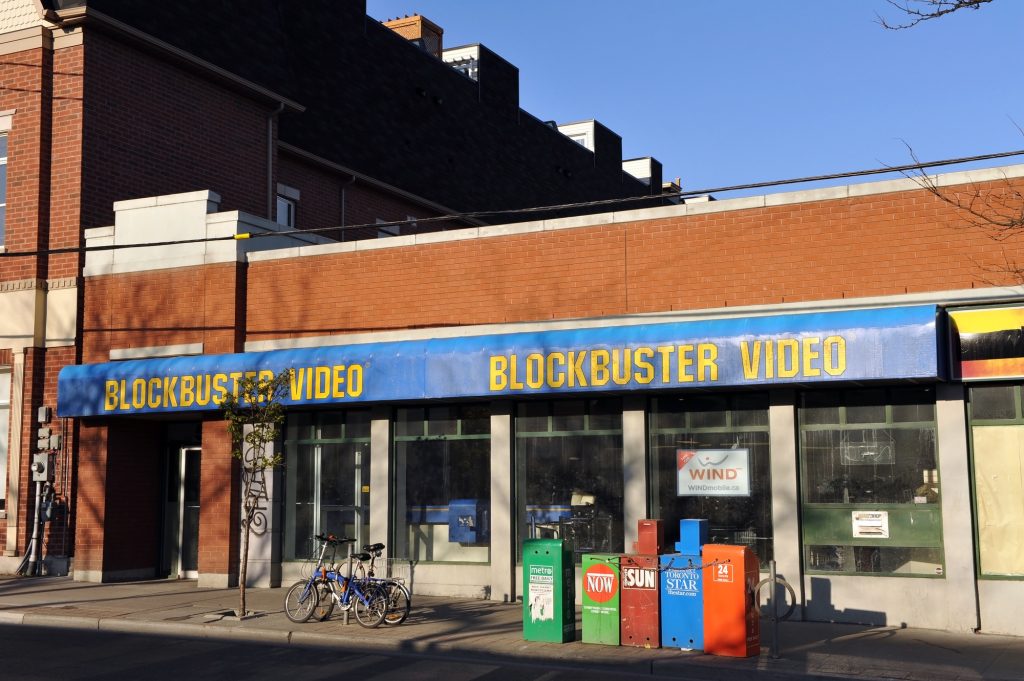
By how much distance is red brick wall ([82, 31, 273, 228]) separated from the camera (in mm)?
21188

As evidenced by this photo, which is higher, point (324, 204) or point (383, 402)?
point (324, 204)

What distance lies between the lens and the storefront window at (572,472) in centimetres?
1684

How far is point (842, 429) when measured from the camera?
50.4ft

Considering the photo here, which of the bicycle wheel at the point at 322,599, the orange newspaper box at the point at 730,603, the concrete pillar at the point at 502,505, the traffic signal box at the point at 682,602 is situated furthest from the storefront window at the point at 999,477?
the bicycle wheel at the point at 322,599

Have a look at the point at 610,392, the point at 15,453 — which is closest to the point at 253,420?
the point at 610,392

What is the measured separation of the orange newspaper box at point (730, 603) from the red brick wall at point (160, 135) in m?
14.5

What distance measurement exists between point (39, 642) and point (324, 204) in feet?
50.1

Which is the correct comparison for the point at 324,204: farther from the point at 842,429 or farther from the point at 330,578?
the point at 842,429

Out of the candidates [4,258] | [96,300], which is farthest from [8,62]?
[96,300]

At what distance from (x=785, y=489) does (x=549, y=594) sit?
4.12 meters

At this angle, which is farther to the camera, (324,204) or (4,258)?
(324,204)

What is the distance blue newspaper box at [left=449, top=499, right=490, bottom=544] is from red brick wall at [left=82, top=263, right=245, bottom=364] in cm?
525

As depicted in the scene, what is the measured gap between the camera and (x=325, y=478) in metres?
19.2

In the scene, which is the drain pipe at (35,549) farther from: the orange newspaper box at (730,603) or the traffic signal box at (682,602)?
the orange newspaper box at (730,603)
